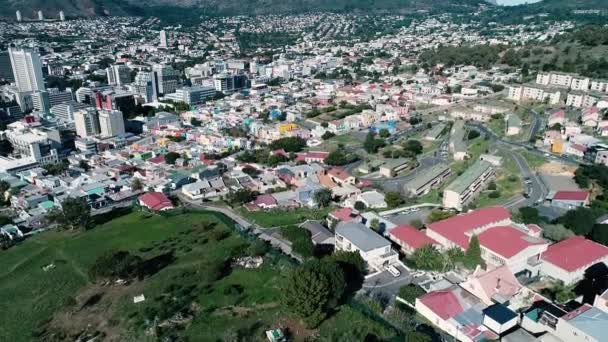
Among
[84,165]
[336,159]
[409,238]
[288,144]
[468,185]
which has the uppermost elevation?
[468,185]

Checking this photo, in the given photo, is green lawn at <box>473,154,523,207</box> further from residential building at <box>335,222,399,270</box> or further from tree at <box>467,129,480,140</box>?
residential building at <box>335,222,399,270</box>

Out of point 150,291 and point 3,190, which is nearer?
point 150,291

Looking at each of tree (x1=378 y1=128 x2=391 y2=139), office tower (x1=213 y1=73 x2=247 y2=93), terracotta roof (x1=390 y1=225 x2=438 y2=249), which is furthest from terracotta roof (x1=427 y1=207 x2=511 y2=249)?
office tower (x1=213 y1=73 x2=247 y2=93)

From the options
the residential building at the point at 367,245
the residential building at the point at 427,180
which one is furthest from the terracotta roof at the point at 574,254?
the residential building at the point at 427,180

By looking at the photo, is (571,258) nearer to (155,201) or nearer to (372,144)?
(372,144)

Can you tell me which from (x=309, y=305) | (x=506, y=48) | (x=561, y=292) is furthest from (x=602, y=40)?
(x=309, y=305)

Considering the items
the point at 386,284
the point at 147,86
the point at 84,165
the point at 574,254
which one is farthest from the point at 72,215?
the point at 147,86

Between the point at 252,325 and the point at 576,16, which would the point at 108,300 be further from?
the point at 576,16
